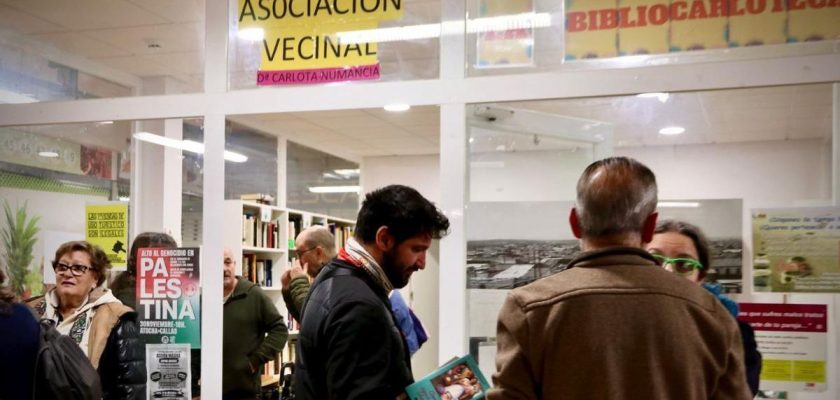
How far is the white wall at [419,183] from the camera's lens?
28.8 feet

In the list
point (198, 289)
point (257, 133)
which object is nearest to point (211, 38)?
point (257, 133)

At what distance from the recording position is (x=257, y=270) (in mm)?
Result: 6754

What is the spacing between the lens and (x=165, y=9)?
146 inches

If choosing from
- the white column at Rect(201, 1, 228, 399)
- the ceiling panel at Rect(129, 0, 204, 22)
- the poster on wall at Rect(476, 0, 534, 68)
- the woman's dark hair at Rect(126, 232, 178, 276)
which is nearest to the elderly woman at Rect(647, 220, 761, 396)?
the poster on wall at Rect(476, 0, 534, 68)

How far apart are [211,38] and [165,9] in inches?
16.4

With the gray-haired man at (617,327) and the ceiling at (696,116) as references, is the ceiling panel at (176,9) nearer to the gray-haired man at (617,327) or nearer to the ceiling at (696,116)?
the ceiling at (696,116)

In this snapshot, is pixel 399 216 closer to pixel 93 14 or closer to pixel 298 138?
pixel 93 14

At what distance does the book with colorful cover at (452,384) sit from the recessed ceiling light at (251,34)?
206cm

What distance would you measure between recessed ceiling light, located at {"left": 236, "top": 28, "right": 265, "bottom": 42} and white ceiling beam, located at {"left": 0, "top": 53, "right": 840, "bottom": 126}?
0.25 m

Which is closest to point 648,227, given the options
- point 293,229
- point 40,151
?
point 40,151

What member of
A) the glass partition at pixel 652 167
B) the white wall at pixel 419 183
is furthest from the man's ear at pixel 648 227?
the white wall at pixel 419 183

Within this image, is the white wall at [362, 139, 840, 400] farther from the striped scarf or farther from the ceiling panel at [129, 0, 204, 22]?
the ceiling panel at [129, 0, 204, 22]

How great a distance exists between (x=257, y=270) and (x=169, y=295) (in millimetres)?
3263

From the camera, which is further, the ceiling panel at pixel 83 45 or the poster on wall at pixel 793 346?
the ceiling panel at pixel 83 45
